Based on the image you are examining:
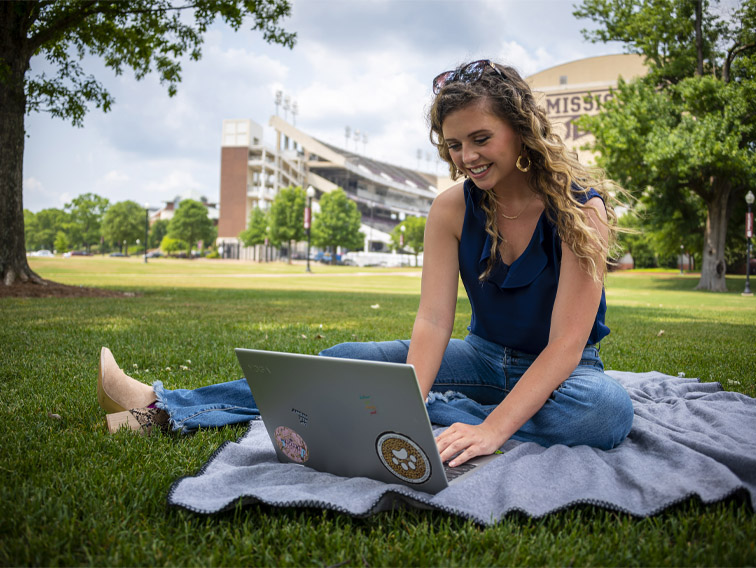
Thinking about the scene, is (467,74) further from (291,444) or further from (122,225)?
(122,225)

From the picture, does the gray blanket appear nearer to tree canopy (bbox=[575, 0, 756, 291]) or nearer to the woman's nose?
the woman's nose

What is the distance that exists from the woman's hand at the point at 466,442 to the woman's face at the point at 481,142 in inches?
34.6

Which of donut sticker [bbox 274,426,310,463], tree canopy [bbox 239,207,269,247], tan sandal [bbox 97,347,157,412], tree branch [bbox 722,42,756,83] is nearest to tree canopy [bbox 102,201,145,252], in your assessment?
tree canopy [bbox 239,207,269,247]

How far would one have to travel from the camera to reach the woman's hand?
185 centimetres

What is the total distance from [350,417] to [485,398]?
1085 millimetres

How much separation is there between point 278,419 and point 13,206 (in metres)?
10.1

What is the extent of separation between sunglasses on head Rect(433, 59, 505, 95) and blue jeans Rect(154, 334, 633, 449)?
1.10 metres

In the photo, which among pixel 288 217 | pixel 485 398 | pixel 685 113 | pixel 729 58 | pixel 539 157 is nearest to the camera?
pixel 539 157

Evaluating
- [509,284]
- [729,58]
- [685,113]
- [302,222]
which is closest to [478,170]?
[509,284]

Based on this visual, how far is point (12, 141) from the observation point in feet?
31.9

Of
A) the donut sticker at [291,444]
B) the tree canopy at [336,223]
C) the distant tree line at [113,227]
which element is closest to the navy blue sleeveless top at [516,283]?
the donut sticker at [291,444]

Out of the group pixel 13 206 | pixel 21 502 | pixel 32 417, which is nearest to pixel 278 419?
pixel 21 502

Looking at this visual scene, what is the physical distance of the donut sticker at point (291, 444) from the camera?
6.37ft

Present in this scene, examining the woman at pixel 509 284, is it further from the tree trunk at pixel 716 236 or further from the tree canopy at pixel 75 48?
the tree trunk at pixel 716 236
